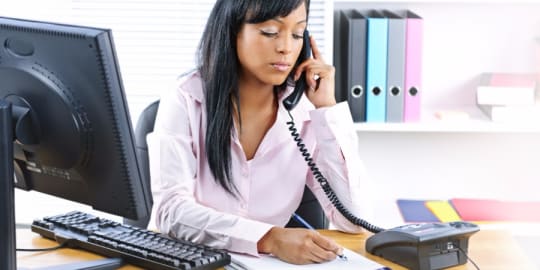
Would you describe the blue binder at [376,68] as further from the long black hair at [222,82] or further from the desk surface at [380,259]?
the desk surface at [380,259]

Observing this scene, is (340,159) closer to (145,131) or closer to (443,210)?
(145,131)

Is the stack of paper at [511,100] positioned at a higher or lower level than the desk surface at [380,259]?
higher

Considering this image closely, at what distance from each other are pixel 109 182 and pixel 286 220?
2.33 feet

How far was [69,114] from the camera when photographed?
1.51 m

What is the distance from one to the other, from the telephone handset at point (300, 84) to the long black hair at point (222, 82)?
0.39 ft

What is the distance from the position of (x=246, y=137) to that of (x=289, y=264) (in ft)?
1.61

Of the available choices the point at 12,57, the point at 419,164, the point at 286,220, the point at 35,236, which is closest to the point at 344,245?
the point at 286,220

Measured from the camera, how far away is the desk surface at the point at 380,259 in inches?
69.3

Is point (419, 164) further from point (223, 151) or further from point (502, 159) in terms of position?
point (223, 151)

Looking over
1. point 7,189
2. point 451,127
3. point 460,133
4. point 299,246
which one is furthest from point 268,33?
point 460,133

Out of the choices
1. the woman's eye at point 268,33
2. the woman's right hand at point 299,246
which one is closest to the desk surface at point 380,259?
the woman's right hand at point 299,246

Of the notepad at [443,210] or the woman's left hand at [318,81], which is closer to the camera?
the woman's left hand at [318,81]

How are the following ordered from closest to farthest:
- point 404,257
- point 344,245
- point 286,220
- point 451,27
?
point 404,257 < point 344,245 < point 286,220 < point 451,27

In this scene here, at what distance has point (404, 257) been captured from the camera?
1.75m
